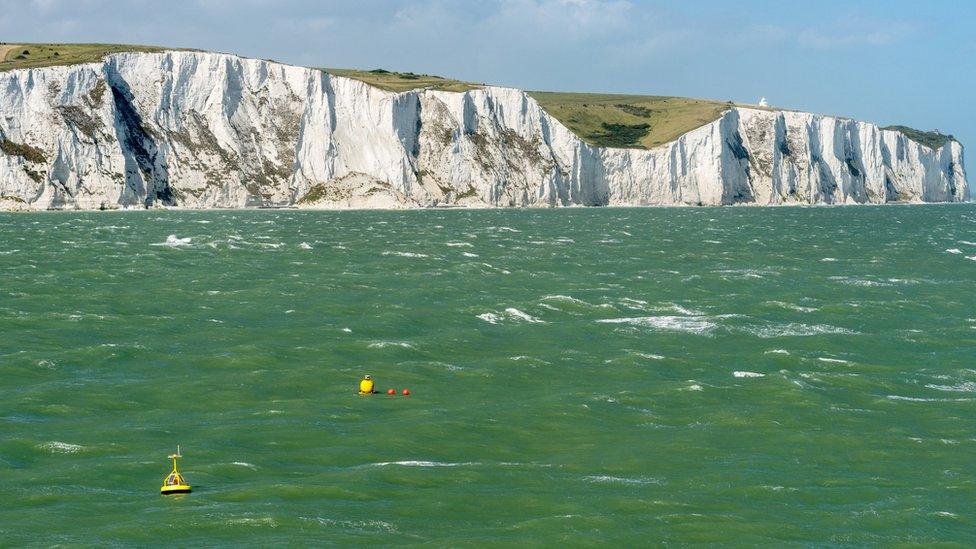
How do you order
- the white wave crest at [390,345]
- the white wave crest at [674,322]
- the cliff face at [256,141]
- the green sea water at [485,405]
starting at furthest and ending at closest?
the cliff face at [256,141] < the white wave crest at [674,322] < the white wave crest at [390,345] < the green sea water at [485,405]

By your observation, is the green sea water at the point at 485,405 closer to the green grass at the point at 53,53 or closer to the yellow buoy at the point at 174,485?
the yellow buoy at the point at 174,485

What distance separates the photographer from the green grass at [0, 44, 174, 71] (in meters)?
154

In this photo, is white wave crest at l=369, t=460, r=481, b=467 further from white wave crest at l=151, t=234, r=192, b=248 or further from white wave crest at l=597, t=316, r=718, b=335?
white wave crest at l=151, t=234, r=192, b=248

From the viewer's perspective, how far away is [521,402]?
32625mm

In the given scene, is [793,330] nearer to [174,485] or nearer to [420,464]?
[420,464]

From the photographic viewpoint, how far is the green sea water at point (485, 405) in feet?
72.5

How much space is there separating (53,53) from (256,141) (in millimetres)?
31719

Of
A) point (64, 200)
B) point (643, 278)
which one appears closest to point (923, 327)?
point (643, 278)

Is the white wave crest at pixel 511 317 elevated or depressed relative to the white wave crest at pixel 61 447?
elevated

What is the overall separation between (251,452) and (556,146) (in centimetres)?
17157

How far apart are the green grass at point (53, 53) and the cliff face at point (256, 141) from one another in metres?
3.00

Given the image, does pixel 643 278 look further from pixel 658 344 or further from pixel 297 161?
pixel 297 161

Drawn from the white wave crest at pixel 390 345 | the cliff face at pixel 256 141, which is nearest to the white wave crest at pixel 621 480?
the white wave crest at pixel 390 345

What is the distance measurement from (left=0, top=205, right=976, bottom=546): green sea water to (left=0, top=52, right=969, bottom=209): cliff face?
87.8 metres
